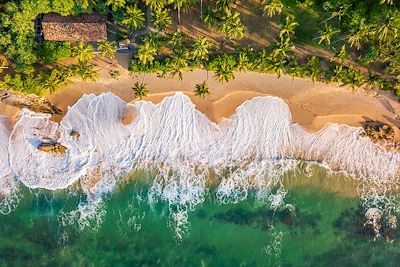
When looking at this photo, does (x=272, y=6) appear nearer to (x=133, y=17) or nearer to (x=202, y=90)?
(x=202, y=90)

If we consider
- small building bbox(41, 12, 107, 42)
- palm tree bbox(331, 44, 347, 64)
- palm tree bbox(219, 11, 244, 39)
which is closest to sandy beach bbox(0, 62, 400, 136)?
palm tree bbox(331, 44, 347, 64)

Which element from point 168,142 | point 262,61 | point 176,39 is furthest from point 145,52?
point 262,61

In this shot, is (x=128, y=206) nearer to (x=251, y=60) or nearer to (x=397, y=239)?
(x=251, y=60)

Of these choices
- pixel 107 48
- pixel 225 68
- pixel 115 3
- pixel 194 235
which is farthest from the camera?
pixel 194 235

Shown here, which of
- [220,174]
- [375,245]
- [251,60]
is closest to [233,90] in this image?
[251,60]

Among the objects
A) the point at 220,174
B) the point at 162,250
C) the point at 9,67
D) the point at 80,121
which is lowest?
the point at 162,250

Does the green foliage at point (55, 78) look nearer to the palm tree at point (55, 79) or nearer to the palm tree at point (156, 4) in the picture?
the palm tree at point (55, 79)

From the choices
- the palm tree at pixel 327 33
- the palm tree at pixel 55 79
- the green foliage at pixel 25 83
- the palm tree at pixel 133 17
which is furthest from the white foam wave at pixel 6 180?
the palm tree at pixel 327 33
